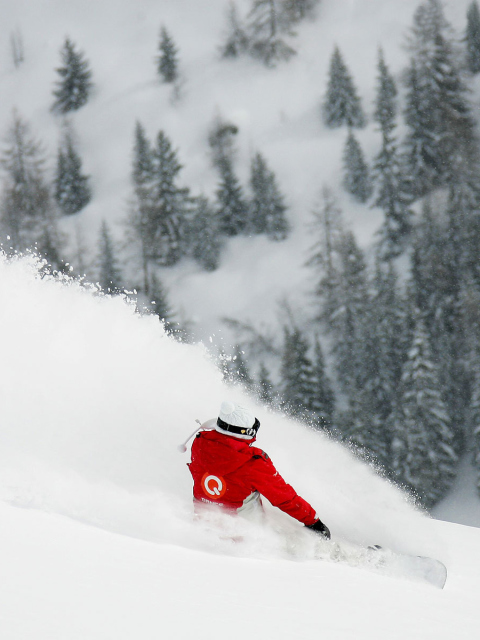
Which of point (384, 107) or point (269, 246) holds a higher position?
point (384, 107)

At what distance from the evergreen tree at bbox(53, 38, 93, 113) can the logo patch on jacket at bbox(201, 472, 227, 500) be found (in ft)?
237

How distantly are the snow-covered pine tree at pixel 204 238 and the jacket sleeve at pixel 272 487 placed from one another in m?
48.2

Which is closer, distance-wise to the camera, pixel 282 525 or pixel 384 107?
pixel 282 525

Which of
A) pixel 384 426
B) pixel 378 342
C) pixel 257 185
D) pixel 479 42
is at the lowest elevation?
pixel 384 426

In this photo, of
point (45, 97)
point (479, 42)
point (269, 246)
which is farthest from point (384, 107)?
point (45, 97)

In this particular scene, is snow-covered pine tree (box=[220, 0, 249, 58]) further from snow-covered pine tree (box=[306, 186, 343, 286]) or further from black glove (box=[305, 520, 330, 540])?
black glove (box=[305, 520, 330, 540])

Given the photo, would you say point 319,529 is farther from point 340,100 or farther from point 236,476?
point 340,100

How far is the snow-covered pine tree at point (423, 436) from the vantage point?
29.8 m

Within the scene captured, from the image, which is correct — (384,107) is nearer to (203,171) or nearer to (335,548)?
(203,171)

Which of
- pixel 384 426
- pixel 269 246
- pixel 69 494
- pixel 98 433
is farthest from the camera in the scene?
pixel 269 246

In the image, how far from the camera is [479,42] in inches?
2196

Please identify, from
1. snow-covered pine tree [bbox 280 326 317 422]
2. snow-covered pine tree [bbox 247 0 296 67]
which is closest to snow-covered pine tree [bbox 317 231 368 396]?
snow-covered pine tree [bbox 280 326 317 422]

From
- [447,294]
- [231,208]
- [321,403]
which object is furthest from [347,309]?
[231,208]

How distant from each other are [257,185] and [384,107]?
509 inches
